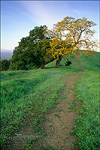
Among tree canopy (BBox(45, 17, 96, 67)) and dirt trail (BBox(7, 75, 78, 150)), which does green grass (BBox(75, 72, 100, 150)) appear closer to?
dirt trail (BBox(7, 75, 78, 150))

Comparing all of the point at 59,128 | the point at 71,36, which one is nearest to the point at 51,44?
the point at 71,36

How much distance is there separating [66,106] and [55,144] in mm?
3113

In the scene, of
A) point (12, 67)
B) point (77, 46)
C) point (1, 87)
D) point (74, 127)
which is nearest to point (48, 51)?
point (77, 46)

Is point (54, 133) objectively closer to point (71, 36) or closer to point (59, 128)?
point (59, 128)

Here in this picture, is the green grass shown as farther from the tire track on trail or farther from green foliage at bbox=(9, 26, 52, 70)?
green foliage at bbox=(9, 26, 52, 70)

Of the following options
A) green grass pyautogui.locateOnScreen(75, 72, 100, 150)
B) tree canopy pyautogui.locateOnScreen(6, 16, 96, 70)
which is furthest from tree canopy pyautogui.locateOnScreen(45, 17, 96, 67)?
green grass pyautogui.locateOnScreen(75, 72, 100, 150)

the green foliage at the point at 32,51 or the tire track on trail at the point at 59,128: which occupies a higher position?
the green foliage at the point at 32,51

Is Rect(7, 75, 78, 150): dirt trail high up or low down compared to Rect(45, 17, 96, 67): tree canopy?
down

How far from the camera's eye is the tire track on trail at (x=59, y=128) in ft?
12.5

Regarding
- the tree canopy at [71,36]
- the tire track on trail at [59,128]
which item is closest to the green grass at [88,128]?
the tire track on trail at [59,128]

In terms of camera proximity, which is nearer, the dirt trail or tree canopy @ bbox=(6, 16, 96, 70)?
the dirt trail

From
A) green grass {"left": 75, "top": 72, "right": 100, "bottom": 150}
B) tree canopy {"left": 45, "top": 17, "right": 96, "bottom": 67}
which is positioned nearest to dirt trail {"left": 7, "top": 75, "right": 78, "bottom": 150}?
green grass {"left": 75, "top": 72, "right": 100, "bottom": 150}

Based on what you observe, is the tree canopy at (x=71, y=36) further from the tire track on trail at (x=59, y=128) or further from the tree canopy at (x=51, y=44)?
the tire track on trail at (x=59, y=128)

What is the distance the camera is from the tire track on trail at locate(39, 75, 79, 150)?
3.82 m
